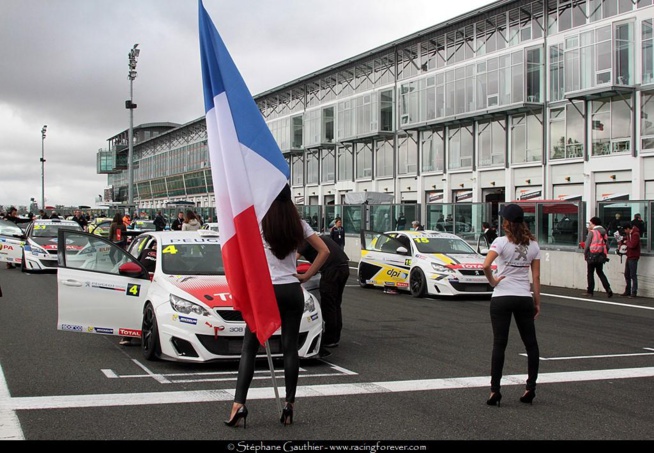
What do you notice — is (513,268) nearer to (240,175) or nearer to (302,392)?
(302,392)

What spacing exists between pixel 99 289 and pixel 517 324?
15.6 ft

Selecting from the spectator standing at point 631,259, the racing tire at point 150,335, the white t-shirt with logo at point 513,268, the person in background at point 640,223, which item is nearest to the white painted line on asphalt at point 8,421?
the racing tire at point 150,335

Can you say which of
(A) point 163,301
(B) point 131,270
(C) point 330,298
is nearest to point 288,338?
(A) point 163,301

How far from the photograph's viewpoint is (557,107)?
39.1m

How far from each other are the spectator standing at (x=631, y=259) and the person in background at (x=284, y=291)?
13.6 metres

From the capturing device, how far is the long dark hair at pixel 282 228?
5531mm

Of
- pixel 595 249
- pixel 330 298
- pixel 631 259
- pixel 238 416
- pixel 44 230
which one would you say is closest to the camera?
pixel 238 416

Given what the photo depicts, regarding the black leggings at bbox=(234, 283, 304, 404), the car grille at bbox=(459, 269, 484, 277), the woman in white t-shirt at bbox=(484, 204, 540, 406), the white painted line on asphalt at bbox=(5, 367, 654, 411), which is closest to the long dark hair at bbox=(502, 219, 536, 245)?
the woman in white t-shirt at bbox=(484, 204, 540, 406)

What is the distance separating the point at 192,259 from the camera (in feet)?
30.2

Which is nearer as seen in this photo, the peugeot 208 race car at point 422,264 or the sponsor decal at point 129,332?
the sponsor decal at point 129,332

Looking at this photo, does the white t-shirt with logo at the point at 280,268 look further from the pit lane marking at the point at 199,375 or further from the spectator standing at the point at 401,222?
the spectator standing at the point at 401,222

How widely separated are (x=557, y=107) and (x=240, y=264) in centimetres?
3646
